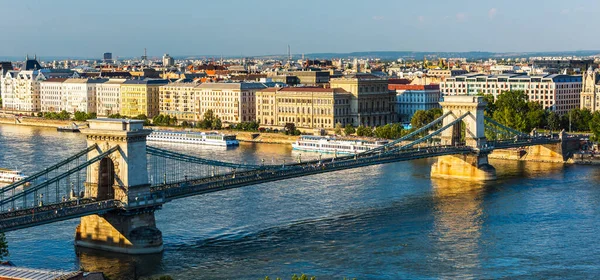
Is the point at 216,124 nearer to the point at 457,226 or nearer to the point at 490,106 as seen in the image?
the point at 490,106

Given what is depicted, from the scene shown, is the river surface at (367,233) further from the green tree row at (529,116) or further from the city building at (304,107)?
the city building at (304,107)

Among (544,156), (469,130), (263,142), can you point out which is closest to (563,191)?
(469,130)

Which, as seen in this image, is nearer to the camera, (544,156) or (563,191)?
(563,191)

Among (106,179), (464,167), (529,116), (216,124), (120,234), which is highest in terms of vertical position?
(529,116)

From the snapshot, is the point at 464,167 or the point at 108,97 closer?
the point at 464,167

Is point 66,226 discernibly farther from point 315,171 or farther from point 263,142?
point 263,142

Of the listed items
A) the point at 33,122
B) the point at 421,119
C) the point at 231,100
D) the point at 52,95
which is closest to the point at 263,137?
the point at 421,119

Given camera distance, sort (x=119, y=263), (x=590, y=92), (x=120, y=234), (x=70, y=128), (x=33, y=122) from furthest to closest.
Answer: (x=33, y=122) < (x=70, y=128) < (x=590, y=92) < (x=120, y=234) < (x=119, y=263)

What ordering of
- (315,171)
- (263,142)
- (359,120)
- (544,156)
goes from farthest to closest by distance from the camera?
(359,120)
(263,142)
(544,156)
(315,171)
